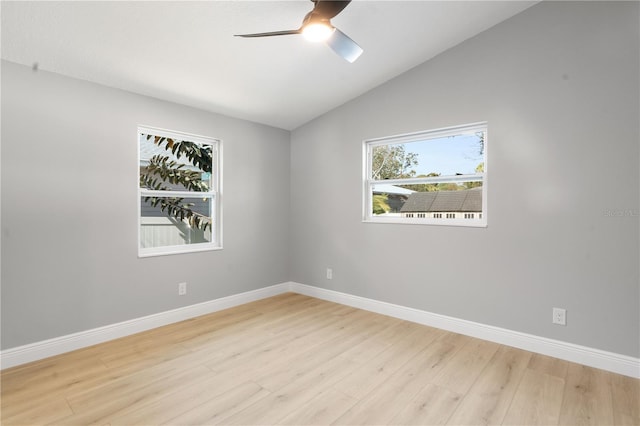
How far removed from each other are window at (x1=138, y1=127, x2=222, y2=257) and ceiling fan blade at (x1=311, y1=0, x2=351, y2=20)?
7.26 feet

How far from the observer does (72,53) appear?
8.21 feet

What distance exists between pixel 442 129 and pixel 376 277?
5.81 feet

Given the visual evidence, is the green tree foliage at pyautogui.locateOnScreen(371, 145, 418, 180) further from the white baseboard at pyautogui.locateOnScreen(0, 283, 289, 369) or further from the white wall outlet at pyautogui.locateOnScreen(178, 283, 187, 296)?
the white wall outlet at pyautogui.locateOnScreen(178, 283, 187, 296)

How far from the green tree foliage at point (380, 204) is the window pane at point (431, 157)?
0.23m

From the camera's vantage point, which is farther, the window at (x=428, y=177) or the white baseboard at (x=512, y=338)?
the window at (x=428, y=177)

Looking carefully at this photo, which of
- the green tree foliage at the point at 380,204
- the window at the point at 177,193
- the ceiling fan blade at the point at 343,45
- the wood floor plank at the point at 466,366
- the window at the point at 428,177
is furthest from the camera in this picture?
the green tree foliage at the point at 380,204

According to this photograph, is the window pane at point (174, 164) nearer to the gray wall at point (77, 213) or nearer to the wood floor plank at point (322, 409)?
the gray wall at point (77, 213)

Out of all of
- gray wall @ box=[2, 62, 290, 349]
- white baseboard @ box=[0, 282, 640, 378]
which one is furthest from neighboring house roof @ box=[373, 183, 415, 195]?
gray wall @ box=[2, 62, 290, 349]

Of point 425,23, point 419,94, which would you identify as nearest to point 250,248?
point 419,94

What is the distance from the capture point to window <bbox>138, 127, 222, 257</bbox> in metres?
3.41

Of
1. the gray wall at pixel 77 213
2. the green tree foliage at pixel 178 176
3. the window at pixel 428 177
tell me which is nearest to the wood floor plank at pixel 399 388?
the window at pixel 428 177

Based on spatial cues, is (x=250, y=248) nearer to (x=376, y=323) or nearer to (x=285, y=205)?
(x=285, y=205)

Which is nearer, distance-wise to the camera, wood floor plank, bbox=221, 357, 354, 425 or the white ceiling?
wood floor plank, bbox=221, 357, 354, 425

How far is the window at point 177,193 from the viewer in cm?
341
